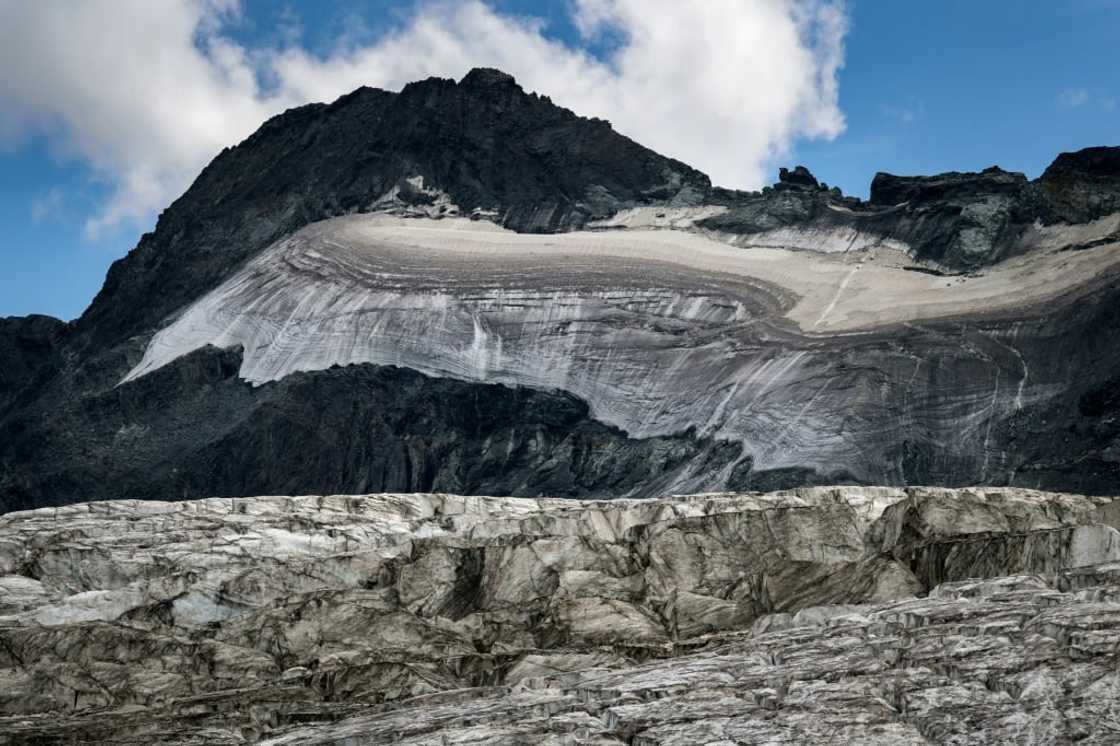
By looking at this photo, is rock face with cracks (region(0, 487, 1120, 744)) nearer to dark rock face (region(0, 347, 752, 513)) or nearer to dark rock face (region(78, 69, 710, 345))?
dark rock face (region(0, 347, 752, 513))

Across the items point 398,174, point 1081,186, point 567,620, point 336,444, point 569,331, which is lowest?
point 567,620

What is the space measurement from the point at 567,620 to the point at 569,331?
31.2m

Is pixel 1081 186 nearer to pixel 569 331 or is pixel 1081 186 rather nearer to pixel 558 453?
pixel 569 331

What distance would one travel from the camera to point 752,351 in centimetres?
6400

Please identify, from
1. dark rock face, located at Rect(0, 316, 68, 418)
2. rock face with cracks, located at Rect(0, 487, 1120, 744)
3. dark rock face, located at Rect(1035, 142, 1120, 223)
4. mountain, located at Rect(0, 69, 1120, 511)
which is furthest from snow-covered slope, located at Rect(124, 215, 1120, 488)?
rock face with cracks, located at Rect(0, 487, 1120, 744)

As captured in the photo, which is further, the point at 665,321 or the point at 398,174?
the point at 398,174

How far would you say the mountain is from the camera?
5916 centimetres

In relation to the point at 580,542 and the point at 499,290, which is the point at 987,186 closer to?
the point at 499,290

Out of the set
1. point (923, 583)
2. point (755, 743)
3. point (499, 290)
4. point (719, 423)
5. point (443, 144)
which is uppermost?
point (443, 144)

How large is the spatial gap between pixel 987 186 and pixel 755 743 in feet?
161

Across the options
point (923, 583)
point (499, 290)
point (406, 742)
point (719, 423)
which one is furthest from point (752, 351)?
point (406, 742)

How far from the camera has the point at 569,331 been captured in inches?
2660

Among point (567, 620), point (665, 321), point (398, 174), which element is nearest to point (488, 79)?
point (398, 174)

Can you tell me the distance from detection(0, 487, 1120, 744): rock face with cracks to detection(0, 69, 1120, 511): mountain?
15.3m
